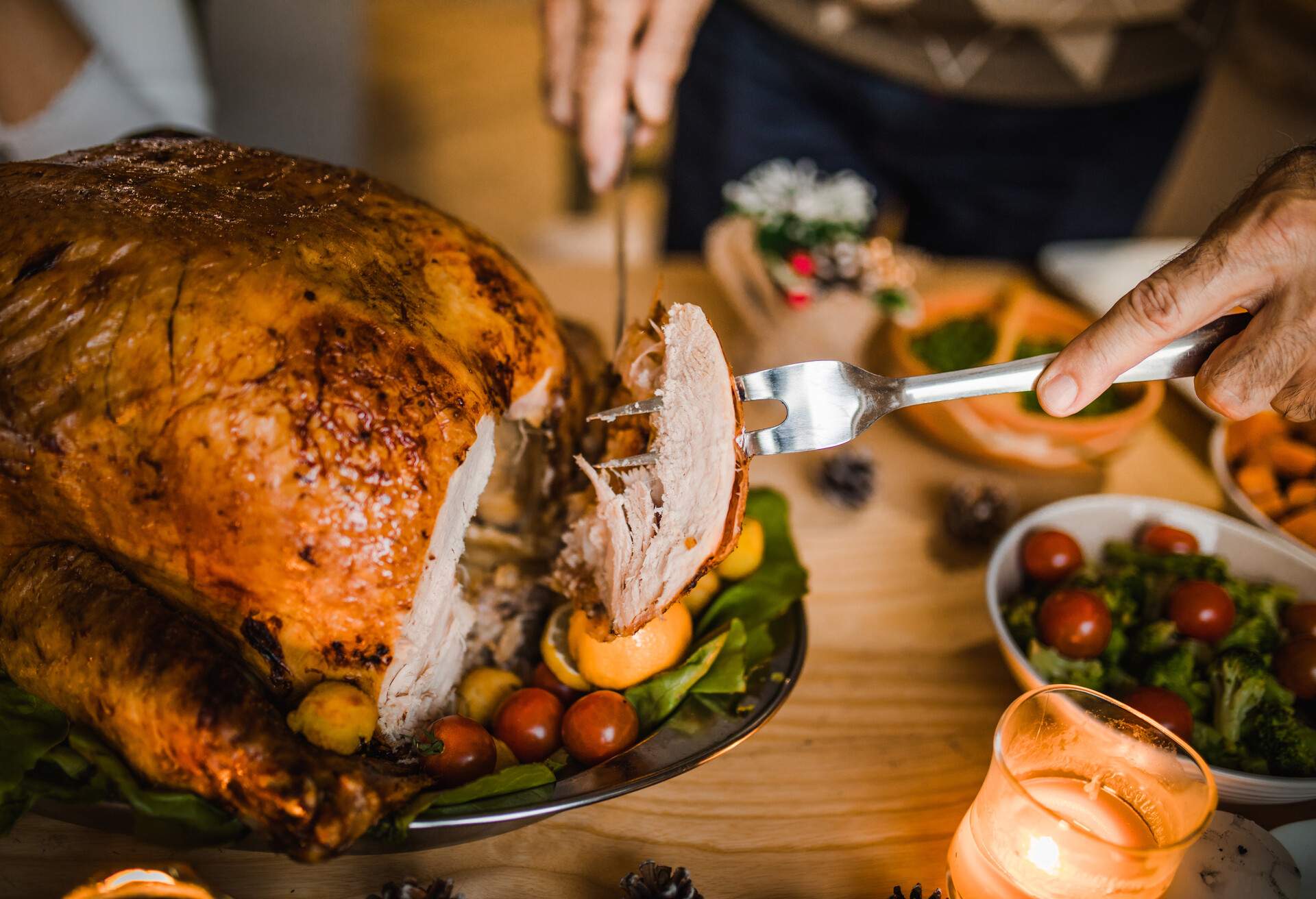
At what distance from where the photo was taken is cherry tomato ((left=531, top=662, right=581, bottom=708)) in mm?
1048

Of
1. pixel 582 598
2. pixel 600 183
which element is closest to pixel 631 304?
pixel 600 183

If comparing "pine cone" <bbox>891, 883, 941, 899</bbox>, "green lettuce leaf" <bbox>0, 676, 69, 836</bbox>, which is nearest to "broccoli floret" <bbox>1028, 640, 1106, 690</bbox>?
"pine cone" <bbox>891, 883, 941, 899</bbox>

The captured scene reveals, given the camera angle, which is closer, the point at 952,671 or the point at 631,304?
the point at 952,671

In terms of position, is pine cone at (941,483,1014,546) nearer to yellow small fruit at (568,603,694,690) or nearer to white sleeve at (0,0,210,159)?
yellow small fruit at (568,603,694,690)

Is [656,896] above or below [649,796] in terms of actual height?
above

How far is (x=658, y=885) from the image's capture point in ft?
2.72

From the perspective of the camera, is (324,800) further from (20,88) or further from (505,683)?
(20,88)

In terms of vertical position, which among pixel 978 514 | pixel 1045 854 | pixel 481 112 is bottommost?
pixel 481 112

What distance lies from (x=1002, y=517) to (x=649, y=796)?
77 cm

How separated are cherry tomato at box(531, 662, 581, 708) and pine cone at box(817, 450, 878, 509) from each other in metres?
0.66

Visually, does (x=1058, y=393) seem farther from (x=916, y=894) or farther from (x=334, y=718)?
(x=334, y=718)

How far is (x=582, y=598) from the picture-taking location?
1.03 meters

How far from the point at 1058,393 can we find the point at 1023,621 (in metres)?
0.39

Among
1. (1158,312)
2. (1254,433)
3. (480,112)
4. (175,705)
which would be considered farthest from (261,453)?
(480,112)
